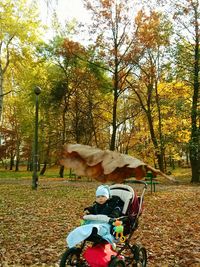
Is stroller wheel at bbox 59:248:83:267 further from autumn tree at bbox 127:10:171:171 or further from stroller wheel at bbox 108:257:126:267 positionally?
autumn tree at bbox 127:10:171:171

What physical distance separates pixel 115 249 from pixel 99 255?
0.45 meters

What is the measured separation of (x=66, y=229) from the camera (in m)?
7.23

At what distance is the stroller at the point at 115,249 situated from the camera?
13.3 ft

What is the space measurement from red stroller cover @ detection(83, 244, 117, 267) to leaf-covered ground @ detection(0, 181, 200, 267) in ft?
4.04

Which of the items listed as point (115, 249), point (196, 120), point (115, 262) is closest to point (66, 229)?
point (115, 249)

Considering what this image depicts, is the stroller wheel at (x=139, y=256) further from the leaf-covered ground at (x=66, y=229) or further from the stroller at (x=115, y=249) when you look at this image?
the leaf-covered ground at (x=66, y=229)

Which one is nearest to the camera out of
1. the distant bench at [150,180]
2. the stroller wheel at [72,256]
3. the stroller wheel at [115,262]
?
the distant bench at [150,180]

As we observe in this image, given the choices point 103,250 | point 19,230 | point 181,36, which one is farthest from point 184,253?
point 181,36

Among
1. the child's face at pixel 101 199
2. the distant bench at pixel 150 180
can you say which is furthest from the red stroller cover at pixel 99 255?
the distant bench at pixel 150 180

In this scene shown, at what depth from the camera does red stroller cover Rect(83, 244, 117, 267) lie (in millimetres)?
4004

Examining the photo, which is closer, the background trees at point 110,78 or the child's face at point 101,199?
the child's face at point 101,199

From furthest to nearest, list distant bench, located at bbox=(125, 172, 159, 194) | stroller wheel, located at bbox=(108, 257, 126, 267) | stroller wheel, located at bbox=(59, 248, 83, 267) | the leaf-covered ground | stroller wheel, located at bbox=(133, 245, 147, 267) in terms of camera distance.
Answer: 1. the leaf-covered ground
2. stroller wheel, located at bbox=(133, 245, 147, 267)
3. stroller wheel, located at bbox=(59, 248, 83, 267)
4. stroller wheel, located at bbox=(108, 257, 126, 267)
5. distant bench, located at bbox=(125, 172, 159, 194)

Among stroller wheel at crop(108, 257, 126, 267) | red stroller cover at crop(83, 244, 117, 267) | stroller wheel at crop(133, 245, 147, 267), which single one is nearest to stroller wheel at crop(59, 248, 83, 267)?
red stroller cover at crop(83, 244, 117, 267)

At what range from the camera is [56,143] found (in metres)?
27.2
